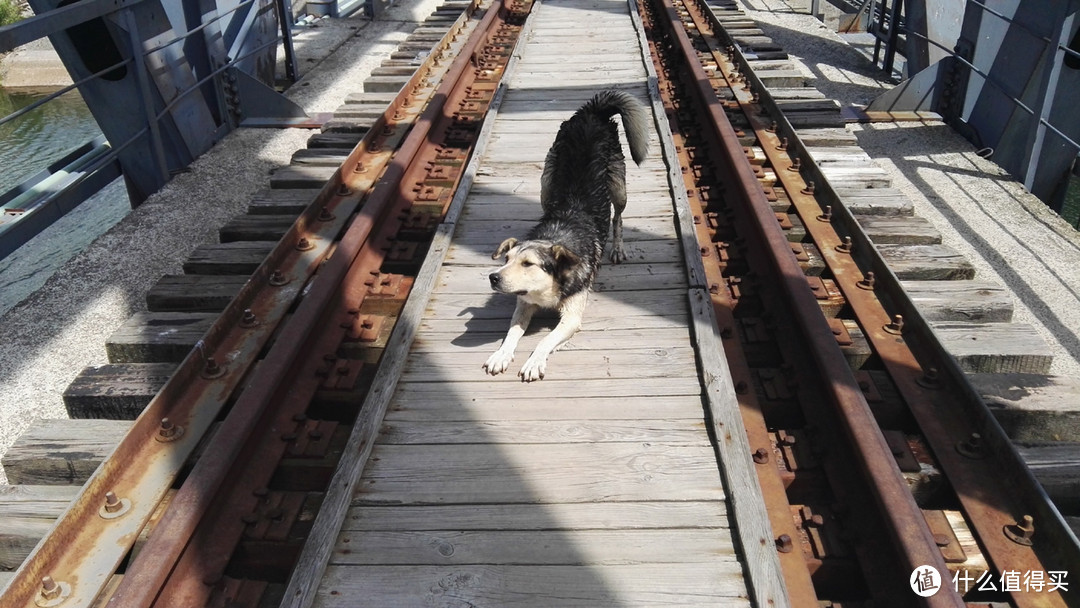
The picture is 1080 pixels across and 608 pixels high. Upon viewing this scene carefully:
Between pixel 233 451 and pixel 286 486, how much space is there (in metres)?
0.34

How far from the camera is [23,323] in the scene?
16.6 ft

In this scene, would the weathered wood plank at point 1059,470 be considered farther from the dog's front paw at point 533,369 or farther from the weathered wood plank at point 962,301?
the dog's front paw at point 533,369

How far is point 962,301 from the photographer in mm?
4277

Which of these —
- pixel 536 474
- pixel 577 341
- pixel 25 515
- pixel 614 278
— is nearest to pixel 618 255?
pixel 614 278

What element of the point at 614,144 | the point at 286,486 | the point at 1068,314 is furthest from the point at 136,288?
the point at 1068,314

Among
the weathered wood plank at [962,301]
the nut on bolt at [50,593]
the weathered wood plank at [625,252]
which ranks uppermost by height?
the nut on bolt at [50,593]

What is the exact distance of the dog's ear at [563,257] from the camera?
373 cm

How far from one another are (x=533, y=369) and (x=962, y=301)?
234 cm

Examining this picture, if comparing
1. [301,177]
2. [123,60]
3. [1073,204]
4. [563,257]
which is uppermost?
[123,60]

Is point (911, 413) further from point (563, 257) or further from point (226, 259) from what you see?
point (226, 259)

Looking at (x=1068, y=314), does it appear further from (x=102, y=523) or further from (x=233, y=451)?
(x=102, y=523)

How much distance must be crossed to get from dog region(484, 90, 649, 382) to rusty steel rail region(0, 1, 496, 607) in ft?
3.34

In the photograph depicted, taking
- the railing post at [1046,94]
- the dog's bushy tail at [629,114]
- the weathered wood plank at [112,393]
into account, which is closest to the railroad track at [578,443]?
the weathered wood plank at [112,393]

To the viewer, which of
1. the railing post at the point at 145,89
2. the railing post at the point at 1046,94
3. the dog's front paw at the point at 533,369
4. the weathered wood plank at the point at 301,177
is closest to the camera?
the dog's front paw at the point at 533,369
